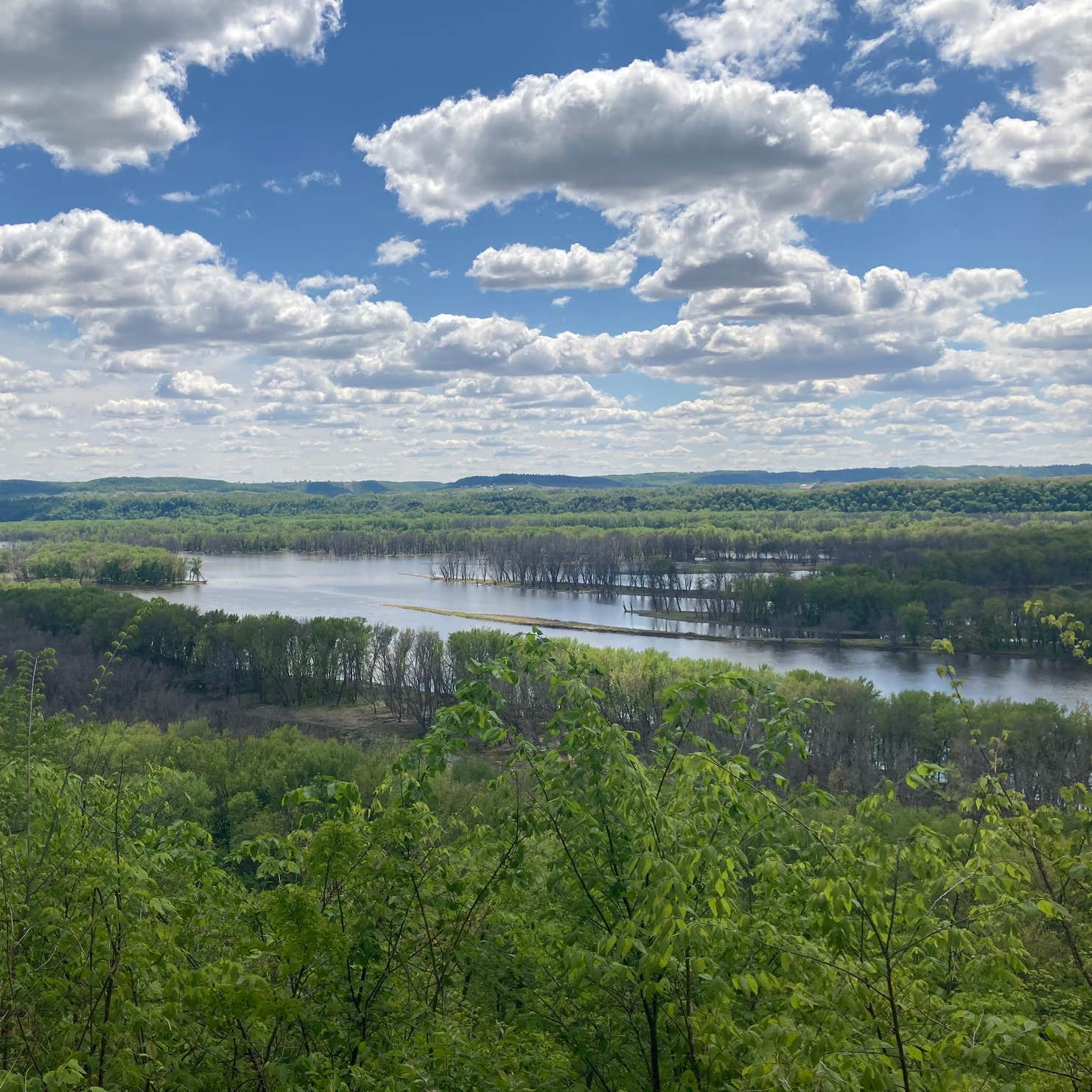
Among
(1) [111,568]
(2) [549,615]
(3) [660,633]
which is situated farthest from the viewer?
(1) [111,568]

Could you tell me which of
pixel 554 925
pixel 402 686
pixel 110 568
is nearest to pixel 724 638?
pixel 402 686

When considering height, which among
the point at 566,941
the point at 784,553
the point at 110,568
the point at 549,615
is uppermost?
the point at 566,941

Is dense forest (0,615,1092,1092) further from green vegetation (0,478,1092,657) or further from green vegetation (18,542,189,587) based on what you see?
green vegetation (18,542,189,587)

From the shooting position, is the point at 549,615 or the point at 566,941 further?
the point at 549,615

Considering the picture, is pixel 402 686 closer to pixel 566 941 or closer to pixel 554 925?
pixel 554 925

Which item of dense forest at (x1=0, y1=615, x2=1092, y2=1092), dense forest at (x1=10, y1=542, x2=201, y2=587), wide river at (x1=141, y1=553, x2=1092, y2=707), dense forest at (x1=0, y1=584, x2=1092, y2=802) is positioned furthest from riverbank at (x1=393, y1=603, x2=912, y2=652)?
dense forest at (x1=0, y1=615, x2=1092, y2=1092)
